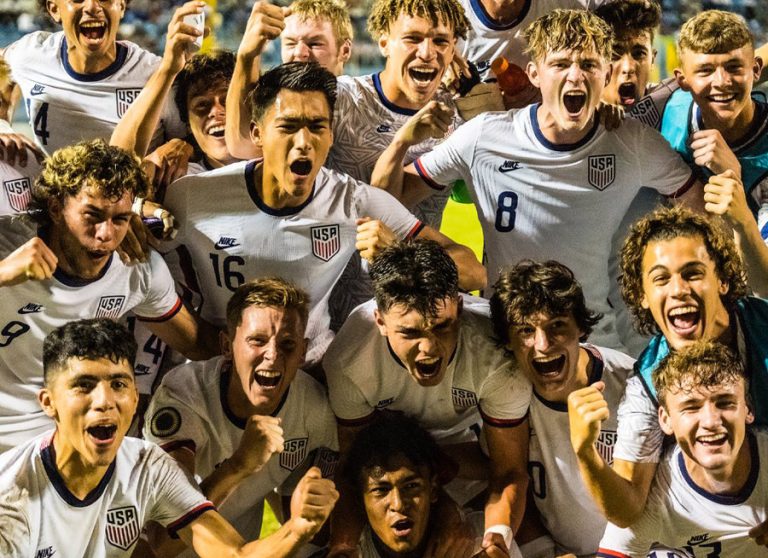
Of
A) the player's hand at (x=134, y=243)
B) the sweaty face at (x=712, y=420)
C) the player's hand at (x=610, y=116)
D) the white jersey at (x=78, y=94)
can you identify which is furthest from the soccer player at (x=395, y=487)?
the white jersey at (x=78, y=94)

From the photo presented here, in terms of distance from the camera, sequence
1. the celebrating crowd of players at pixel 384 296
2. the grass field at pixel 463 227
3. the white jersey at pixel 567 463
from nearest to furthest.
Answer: the celebrating crowd of players at pixel 384 296 < the white jersey at pixel 567 463 < the grass field at pixel 463 227

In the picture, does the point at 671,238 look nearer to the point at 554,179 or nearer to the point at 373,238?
the point at 554,179

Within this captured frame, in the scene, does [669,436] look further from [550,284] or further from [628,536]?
[550,284]

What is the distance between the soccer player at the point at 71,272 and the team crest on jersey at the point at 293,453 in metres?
0.63

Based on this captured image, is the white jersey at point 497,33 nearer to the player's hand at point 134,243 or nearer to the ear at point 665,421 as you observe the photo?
the player's hand at point 134,243

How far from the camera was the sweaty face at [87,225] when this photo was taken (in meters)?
4.41

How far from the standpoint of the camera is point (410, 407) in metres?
4.75

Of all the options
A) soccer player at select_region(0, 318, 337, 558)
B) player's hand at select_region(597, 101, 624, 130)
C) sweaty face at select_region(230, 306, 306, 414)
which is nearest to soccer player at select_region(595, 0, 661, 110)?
player's hand at select_region(597, 101, 624, 130)

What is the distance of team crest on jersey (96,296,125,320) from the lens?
4.60 metres

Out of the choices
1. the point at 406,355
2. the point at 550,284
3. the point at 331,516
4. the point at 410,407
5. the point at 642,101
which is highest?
the point at 642,101

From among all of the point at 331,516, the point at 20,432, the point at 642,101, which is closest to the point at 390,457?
the point at 331,516

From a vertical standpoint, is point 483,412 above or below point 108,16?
below

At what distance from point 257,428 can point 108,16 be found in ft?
6.79

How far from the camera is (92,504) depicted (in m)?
4.11
